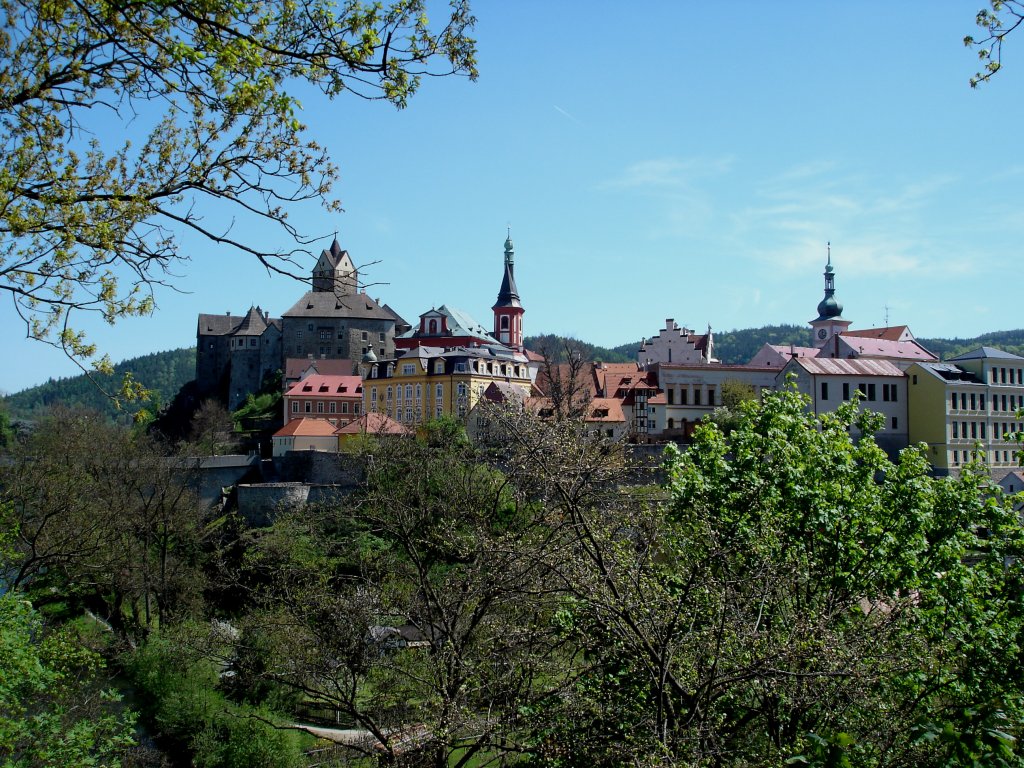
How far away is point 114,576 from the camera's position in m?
27.4

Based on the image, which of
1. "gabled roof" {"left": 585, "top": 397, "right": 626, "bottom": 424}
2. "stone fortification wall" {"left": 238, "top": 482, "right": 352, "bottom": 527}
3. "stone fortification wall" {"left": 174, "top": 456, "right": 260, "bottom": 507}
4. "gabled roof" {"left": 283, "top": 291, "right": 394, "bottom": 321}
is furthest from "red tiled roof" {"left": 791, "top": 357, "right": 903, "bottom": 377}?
"gabled roof" {"left": 283, "top": 291, "right": 394, "bottom": 321}

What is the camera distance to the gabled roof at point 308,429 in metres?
49.1

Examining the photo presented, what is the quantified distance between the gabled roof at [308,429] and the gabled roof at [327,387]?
375 inches

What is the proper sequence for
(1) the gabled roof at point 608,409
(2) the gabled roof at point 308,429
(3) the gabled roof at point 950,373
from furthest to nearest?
(2) the gabled roof at point 308,429, (3) the gabled roof at point 950,373, (1) the gabled roof at point 608,409

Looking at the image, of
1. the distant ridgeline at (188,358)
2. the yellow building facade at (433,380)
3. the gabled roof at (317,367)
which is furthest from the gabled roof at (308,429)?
the distant ridgeline at (188,358)

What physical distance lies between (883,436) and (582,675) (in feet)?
142

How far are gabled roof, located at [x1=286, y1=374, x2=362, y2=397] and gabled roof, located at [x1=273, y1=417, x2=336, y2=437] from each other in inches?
375

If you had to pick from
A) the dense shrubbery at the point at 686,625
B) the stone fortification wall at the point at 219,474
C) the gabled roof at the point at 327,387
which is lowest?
the stone fortification wall at the point at 219,474

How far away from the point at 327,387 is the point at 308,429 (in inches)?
463

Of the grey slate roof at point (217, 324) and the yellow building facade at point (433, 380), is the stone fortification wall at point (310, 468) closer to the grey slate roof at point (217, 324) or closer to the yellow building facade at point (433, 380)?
the yellow building facade at point (433, 380)

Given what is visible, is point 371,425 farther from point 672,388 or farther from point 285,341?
point 285,341

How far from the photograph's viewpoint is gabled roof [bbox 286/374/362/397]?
60281 mm

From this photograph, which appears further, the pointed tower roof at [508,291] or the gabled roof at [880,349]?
the pointed tower roof at [508,291]

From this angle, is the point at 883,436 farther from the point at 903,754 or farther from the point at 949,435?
the point at 903,754
